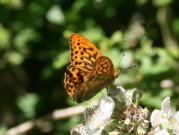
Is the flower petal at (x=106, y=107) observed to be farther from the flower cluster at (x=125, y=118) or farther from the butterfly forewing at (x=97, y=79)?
the butterfly forewing at (x=97, y=79)

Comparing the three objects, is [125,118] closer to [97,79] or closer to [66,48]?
[97,79]

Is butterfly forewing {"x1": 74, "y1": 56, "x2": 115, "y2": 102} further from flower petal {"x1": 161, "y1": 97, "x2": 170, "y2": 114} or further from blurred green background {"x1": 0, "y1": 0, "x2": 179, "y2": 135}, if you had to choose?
blurred green background {"x1": 0, "y1": 0, "x2": 179, "y2": 135}

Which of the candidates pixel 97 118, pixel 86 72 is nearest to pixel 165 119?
pixel 97 118

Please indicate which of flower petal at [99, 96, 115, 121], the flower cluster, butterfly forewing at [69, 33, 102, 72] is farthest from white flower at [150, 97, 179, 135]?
butterfly forewing at [69, 33, 102, 72]


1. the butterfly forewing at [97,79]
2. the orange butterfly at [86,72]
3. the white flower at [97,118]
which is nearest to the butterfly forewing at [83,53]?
the orange butterfly at [86,72]

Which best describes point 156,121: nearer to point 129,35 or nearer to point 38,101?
point 129,35

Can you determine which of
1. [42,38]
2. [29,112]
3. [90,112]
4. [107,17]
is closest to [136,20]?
[107,17]
